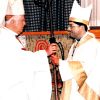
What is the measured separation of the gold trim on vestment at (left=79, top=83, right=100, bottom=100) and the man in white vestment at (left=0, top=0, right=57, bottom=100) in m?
0.45

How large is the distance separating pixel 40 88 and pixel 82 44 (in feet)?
2.33

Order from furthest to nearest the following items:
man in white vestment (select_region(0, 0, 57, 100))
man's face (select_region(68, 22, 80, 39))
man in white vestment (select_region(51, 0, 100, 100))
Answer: man's face (select_region(68, 22, 80, 39)) → man in white vestment (select_region(51, 0, 100, 100)) → man in white vestment (select_region(0, 0, 57, 100))

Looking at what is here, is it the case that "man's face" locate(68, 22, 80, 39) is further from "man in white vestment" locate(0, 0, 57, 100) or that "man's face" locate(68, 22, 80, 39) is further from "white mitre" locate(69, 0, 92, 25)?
"man in white vestment" locate(0, 0, 57, 100)

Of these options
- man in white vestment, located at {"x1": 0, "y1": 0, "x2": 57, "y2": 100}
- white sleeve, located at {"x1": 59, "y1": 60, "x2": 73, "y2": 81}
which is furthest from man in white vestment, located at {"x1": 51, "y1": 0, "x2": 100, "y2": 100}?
man in white vestment, located at {"x1": 0, "y1": 0, "x2": 57, "y2": 100}

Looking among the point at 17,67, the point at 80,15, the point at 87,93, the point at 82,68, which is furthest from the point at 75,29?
the point at 17,67

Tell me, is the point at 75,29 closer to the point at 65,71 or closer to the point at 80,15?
the point at 80,15

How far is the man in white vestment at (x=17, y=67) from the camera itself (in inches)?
122

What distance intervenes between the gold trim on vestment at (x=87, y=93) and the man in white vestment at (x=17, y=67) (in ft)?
1.46

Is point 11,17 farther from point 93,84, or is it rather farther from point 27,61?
point 93,84

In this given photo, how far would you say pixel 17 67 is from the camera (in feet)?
10.2

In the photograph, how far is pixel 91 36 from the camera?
12.0ft

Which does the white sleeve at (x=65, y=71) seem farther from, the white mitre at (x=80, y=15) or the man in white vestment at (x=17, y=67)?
the white mitre at (x=80, y=15)

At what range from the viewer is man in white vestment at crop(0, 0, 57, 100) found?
3088 millimetres

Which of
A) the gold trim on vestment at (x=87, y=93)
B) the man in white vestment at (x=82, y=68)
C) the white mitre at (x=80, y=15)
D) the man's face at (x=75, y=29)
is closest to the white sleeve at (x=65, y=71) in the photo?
the man in white vestment at (x=82, y=68)
